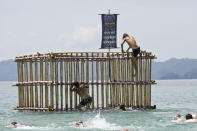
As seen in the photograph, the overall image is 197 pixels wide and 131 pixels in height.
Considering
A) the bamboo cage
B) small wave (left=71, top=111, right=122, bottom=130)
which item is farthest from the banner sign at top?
small wave (left=71, top=111, right=122, bottom=130)

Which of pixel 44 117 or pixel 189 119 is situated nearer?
pixel 189 119

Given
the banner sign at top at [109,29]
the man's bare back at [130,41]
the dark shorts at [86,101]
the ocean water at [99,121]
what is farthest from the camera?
the banner sign at top at [109,29]

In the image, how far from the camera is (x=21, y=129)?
24.3m

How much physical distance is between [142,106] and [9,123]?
8.05m

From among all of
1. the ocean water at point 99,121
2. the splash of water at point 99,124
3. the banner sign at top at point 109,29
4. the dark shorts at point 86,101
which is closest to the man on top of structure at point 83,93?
the dark shorts at point 86,101

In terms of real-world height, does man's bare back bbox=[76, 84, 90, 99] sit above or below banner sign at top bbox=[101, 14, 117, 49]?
below

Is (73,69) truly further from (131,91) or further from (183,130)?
(183,130)

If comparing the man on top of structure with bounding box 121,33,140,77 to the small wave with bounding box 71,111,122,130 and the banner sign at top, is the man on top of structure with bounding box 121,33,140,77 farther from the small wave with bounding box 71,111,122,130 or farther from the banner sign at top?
the small wave with bounding box 71,111,122,130

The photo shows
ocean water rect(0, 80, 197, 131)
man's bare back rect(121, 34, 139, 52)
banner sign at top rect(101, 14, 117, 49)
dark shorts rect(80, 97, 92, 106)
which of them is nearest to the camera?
ocean water rect(0, 80, 197, 131)

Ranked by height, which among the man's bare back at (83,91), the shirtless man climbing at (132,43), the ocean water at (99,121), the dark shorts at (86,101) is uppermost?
the shirtless man climbing at (132,43)

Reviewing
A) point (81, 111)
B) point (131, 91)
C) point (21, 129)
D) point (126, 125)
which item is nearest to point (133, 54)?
point (131, 91)

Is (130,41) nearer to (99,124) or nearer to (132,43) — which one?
(132,43)

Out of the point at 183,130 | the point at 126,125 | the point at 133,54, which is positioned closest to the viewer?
the point at 183,130

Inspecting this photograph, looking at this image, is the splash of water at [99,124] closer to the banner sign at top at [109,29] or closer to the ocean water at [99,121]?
Result: the ocean water at [99,121]
